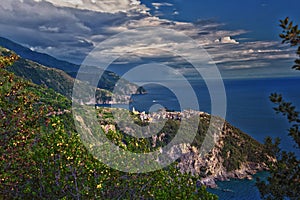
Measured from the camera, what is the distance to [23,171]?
14680 millimetres

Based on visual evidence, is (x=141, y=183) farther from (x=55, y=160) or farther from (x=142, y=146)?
(x=55, y=160)

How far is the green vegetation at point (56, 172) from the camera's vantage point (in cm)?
1391

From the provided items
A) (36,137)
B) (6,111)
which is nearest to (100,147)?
(36,137)

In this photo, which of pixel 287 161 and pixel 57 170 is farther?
pixel 57 170

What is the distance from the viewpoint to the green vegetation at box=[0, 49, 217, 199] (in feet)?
45.6

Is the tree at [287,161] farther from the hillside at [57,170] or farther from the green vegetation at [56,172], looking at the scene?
the green vegetation at [56,172]

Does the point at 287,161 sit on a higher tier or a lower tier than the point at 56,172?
higher

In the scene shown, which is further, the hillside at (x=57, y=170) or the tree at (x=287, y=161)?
the hillside at (x=57, y=170)

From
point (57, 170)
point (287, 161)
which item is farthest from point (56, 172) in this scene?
point (287, 161)

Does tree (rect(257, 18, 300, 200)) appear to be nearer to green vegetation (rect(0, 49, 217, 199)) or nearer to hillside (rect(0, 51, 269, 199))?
hillside (rect(0, 51, 269, 199))

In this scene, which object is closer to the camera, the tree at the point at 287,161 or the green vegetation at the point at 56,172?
the tree at the point at 287,161

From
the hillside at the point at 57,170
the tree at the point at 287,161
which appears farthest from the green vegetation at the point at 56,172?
the tree at the point at 287,161

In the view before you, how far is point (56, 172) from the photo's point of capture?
14.5 metres

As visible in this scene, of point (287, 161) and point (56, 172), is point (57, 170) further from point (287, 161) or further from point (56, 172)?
point (287, 161)
